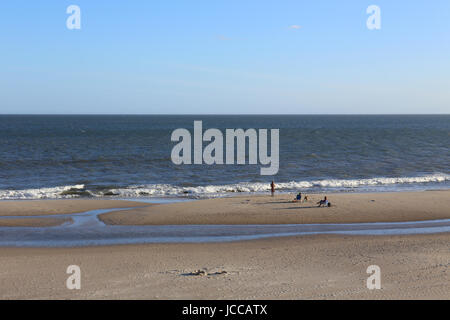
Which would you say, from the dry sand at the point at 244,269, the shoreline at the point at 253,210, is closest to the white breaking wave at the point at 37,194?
the shoreline at the point at 253,210

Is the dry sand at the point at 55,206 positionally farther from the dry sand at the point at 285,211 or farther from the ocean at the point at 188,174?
the ocean at the point at 188,174

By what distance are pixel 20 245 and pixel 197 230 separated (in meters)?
7.53

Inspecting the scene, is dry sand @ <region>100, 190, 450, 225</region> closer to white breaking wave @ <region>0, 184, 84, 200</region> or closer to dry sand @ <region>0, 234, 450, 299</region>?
dry sand @ <region>0, 234, 450, 299</region>

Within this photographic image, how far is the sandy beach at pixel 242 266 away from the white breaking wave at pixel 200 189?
8379 mm

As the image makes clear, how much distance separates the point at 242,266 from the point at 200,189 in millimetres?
19075

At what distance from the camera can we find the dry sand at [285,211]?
22.8m

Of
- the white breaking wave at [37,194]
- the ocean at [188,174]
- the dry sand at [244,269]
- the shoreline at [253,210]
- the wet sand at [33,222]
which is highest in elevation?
the ocean at [188,174]

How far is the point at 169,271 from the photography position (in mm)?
14172

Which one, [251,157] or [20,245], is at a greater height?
[251,157]

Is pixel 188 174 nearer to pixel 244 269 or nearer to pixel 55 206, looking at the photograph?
pixel 55 206

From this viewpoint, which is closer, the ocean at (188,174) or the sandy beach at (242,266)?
the sandy beach at (242,266)
